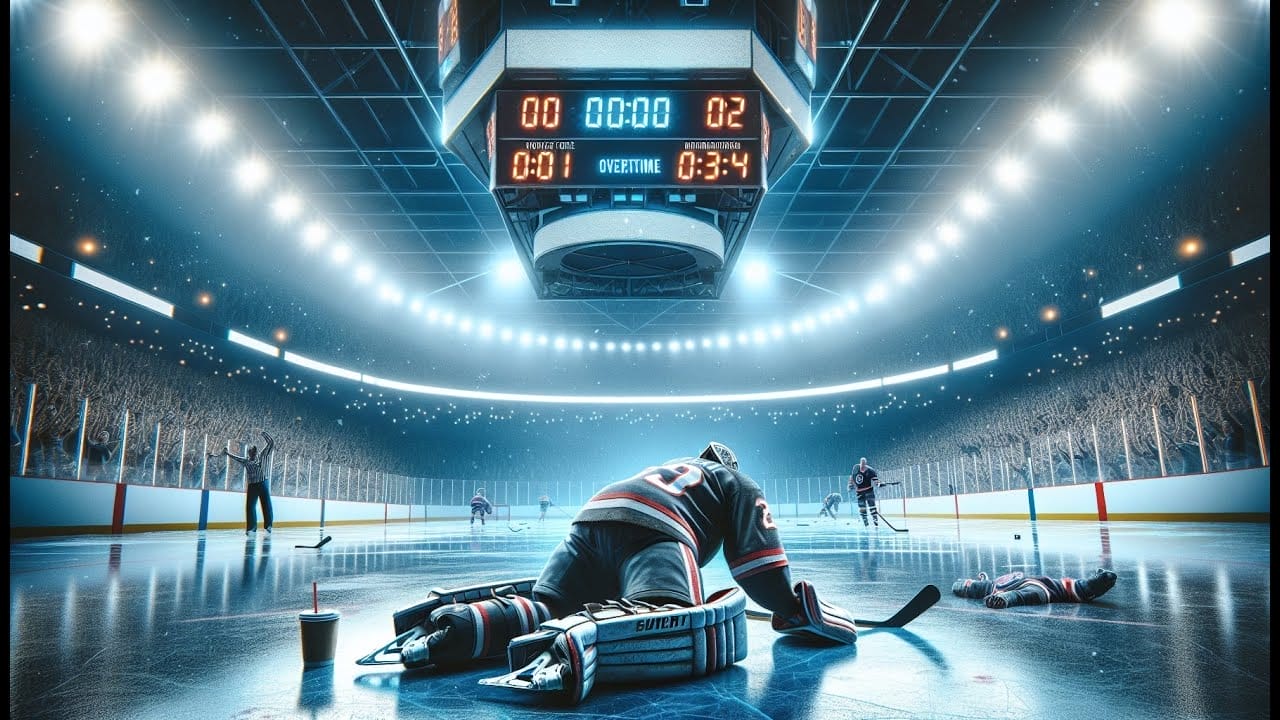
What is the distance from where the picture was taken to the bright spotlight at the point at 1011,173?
15375mm

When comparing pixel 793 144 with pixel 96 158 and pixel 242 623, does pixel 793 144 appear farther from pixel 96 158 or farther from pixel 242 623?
pixel 96 158

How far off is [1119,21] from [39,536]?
70.3ft

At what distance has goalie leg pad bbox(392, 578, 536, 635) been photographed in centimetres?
242

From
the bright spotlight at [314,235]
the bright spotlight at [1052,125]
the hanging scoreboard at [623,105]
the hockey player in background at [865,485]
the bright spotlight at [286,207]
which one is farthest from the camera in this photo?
the bright spotlight at [314,235]

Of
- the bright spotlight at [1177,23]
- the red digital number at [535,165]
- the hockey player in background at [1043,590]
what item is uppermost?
the bright spotlight at [1177,23]

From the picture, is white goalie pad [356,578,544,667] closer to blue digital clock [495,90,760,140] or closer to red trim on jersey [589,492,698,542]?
red trim on jersey [589,492,698,542]

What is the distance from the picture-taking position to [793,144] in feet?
34.2

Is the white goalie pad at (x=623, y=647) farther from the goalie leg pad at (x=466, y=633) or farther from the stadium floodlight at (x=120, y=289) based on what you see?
the stadium floodlight at (x=120, y=289)

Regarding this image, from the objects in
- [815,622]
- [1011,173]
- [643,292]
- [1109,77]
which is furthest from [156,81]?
[1011,173]

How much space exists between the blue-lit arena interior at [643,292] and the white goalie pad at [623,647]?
8 centimetres

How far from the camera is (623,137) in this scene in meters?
9.08

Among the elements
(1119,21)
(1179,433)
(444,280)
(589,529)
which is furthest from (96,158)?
(1179,433)

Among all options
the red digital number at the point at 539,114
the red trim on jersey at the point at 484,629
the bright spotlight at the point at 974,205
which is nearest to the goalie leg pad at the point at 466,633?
the red trim on jersey at the point at 484,629

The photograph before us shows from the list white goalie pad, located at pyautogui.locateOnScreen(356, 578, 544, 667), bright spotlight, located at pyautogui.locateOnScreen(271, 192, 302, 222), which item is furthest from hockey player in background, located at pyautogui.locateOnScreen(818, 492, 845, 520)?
white goalie pad, located at pyautogui.locateOnScreen(356, 578, 544, 667)
